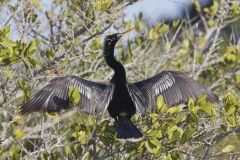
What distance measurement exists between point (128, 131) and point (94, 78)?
2.53 metres

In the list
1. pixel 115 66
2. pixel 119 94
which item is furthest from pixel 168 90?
pixel 115 66

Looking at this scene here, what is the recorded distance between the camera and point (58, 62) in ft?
17.7

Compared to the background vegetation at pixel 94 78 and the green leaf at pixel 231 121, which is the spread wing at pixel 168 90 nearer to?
the background vegetation at pixel 94 78

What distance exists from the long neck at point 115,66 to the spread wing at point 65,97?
0.88 feet

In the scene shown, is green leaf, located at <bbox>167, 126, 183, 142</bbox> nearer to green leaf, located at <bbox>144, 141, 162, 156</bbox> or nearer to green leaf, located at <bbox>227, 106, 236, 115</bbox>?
green leaf, located at <bbox>144, 141, 162, 156</bbox>

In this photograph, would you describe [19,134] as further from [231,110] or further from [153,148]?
[231,110]

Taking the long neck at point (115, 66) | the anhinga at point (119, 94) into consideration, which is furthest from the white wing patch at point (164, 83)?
the long neck at point (115, 66)

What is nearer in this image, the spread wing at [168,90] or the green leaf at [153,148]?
the green leaf at [153,148]

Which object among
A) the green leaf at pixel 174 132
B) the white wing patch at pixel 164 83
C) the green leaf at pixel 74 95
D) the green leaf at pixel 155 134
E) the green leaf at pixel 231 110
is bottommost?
the green leaf at pixel 231 110

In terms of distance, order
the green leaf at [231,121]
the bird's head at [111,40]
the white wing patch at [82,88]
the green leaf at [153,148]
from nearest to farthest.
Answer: the green leaf at [153,148]
the green leaf at [231,121]
the white wing patch at [82,88]
the bird's head at [111,40]

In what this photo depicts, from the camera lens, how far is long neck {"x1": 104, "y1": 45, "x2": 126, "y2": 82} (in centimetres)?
537

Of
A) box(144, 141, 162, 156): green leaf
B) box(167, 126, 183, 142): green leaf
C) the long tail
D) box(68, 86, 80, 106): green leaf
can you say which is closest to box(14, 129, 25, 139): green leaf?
box(68, 86, 80, 106): green leaf

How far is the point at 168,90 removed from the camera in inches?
206

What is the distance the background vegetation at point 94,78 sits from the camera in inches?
169
